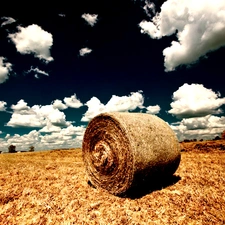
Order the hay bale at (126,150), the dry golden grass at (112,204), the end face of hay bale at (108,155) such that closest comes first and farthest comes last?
1. the dry golden grass at (112,204)
2. the hay bale at (126,150)
3. the end face of hay bale at (108,155)

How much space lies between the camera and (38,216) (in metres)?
4.83

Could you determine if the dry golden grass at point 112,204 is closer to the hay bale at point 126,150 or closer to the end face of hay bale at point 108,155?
the end face of hay bale at point 108,155

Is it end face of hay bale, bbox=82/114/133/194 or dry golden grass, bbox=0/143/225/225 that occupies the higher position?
end face of hay bale, bbox=82/114/133/194

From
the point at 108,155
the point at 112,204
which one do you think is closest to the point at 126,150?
the point at 108,155

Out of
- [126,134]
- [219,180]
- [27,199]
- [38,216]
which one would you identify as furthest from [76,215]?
[219,180]

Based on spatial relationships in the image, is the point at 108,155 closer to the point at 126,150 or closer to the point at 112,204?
the point at 126,150

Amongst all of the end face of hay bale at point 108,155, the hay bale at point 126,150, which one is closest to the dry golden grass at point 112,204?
the end face of hay bale at point 108,155

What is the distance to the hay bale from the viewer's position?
236 inches

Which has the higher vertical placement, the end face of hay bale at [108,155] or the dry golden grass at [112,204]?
the end face of hay bale at [108,155]

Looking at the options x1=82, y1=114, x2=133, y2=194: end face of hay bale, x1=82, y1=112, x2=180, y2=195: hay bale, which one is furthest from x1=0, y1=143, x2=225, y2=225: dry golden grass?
x1=82, y1=112, x2=180, y2=195: hay bale

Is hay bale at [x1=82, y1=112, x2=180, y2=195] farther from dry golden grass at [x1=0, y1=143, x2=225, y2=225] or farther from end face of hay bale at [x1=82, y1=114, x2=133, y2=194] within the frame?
dry golden grass at [x1=0, y1=143, x2=225, y2=225]

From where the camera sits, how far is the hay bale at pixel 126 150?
19.7ft

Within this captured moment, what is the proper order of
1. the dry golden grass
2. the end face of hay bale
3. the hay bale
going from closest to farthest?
1. the dry golden grass
2. the hay bale
3. the end face of hay bale

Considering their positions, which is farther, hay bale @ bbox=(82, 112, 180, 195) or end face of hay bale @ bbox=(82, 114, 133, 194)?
end face of hay bale @ bbox=(82, 114, 133, 194)
